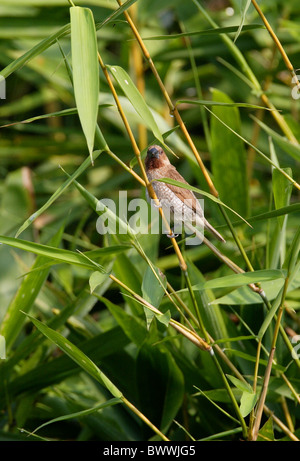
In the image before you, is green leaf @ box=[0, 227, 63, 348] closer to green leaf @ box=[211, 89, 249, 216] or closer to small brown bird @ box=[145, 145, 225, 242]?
small brown bird @ box=[145, 145, 225, 242]

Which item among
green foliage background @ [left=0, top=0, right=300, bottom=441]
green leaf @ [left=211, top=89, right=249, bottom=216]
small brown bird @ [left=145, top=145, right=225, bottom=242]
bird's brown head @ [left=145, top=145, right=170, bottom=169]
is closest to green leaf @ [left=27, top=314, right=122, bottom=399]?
green foliage background @ [left=0, top=0, right=300, bottom=441]

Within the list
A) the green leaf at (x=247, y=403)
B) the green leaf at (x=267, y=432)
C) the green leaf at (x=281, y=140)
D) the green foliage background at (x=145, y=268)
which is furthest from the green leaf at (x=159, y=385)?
the green leaf at (x=281, y=140)

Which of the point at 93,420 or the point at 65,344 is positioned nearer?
the point at 65,344

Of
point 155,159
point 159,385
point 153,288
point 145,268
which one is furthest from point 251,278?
point 145,268

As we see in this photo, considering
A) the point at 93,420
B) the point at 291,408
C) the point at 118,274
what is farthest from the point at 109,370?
the point at 291,408

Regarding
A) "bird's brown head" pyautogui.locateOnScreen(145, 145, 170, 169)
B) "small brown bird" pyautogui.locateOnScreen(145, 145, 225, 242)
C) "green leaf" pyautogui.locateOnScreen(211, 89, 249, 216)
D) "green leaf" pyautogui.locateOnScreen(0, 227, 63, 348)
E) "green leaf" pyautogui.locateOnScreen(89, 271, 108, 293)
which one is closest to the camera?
"green leaf" pyautogui.locateOnScreen(89, 271, 108, 293)

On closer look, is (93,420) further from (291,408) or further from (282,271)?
(282,271)
